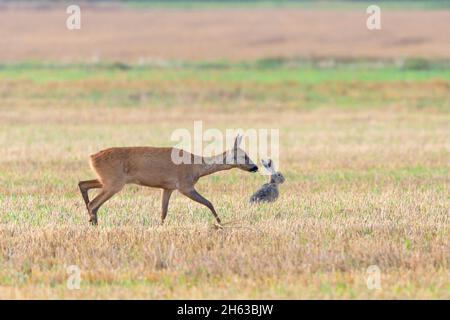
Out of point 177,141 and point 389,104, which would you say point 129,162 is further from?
point 389,104

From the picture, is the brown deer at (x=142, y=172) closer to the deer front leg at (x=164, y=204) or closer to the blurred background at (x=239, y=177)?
the deer front leg at (x=164, y=204)

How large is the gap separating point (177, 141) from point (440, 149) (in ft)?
20.4

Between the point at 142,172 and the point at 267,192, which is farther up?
the point at 142,172

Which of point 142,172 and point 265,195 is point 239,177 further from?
point 142,172

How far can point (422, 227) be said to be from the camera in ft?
41.7

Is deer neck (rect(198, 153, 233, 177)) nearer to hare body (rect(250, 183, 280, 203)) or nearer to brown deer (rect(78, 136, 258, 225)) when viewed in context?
brown deer (rect(78, 136, 258, 225))

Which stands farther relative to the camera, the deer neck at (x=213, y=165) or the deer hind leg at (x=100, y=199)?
the deer neck at (x=213, y=165)

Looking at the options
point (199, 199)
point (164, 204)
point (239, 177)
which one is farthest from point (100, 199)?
point (239, 177)

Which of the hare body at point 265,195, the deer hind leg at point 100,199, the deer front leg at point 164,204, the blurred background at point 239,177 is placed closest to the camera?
the blurred background at point 239,177

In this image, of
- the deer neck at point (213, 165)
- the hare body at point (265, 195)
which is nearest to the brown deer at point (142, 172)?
the deer neck at point (213, 165)

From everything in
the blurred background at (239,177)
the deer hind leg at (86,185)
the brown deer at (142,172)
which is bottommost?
the blurred background at (239,177)

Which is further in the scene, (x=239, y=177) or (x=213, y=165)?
(x=239, y=177)

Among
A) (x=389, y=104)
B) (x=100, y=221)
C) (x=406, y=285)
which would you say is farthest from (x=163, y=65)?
(x=406, y=285)

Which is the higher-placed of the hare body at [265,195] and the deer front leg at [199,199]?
the deer front leg at [199,199]
